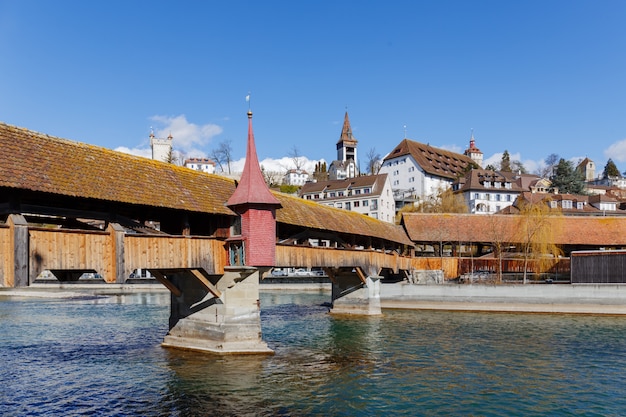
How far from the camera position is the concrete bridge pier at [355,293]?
109 ft

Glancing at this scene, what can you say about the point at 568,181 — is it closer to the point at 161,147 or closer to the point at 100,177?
the point at 161,147

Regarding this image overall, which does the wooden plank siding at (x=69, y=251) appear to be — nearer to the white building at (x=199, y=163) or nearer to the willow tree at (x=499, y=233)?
the willow tree at (x=499, y=233)

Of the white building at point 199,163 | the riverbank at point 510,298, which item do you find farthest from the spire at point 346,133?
the riverbank at point 510,298

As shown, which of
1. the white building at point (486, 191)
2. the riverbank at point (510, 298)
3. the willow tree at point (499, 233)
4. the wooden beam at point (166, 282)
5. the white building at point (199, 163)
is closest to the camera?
the wooden beam at point (166, 282)

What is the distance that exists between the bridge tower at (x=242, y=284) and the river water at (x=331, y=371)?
2.43 feet

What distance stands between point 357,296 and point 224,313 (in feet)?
52.2

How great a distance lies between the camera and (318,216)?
87.2 feet

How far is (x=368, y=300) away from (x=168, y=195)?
1874 cm

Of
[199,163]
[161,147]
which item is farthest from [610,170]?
[161,147]

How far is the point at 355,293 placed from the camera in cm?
3391

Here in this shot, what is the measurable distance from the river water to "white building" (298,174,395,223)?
44.4m

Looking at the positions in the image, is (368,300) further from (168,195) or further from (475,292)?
(168,195)

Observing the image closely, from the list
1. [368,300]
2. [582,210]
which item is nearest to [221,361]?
[368,300]

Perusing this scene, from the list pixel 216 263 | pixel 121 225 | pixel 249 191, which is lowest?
pixel 216 263
